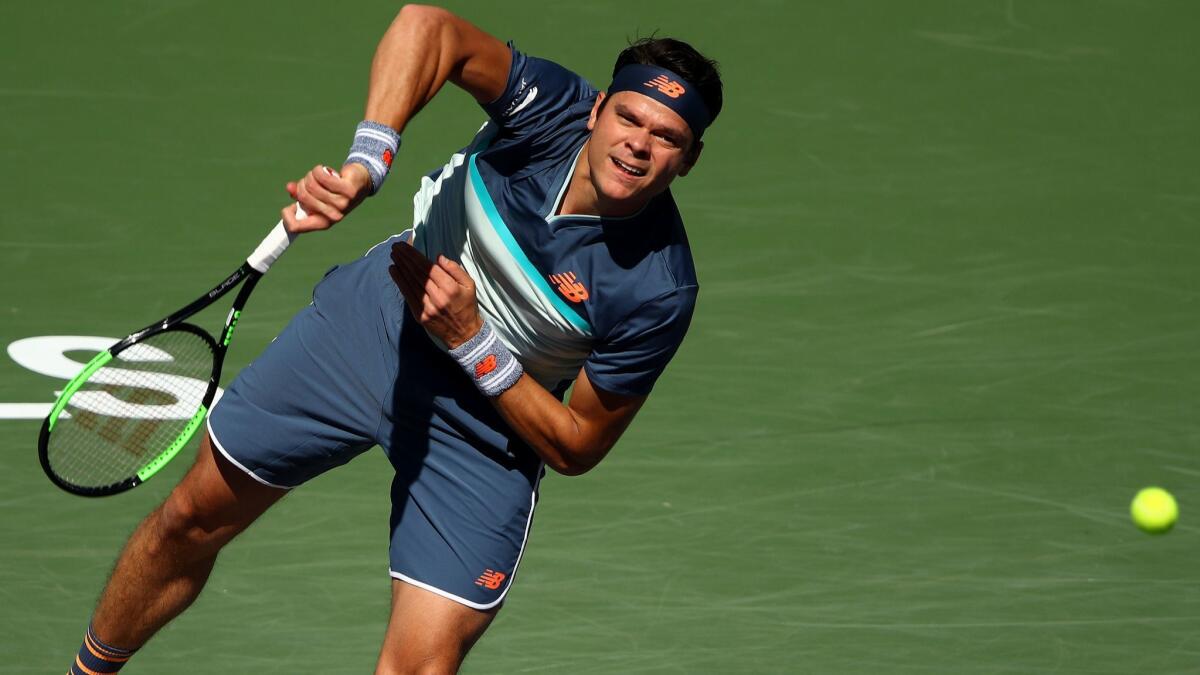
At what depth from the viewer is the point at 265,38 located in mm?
10188

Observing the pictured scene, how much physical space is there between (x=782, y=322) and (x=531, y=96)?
3363 mm

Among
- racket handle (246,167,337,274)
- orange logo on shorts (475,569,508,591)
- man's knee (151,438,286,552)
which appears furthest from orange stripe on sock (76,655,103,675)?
racket handle (246,167,337,274)

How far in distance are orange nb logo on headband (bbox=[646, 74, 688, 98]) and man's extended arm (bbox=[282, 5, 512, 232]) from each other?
43cm

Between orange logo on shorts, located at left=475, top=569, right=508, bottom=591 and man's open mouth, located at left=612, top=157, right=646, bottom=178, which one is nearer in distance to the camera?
man's open mouth, located at left=612, top=157, right=646, bottom=178

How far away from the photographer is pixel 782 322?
8336 mm

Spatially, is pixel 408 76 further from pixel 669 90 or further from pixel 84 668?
pixel 84 668

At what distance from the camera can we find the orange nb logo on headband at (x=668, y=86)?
496cm

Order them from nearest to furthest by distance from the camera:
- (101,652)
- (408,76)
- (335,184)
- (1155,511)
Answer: (335,184) → (408,76) → (101,652) → (1155,511)

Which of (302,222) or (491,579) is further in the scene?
(491,579)


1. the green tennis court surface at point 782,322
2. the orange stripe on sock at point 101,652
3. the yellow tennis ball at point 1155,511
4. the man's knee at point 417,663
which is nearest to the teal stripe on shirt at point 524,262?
the man's knee at point 417,663

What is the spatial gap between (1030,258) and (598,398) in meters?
4.23

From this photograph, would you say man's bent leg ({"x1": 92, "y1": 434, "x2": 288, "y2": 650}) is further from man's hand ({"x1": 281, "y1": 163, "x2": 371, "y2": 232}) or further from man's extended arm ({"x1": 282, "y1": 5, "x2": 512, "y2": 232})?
man's hand ({"x1": 281, "y1": 163, "x2": 371, "y2": 232})

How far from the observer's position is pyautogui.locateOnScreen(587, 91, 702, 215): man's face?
493cm

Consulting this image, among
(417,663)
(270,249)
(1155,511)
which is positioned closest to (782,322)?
(1155,511)
